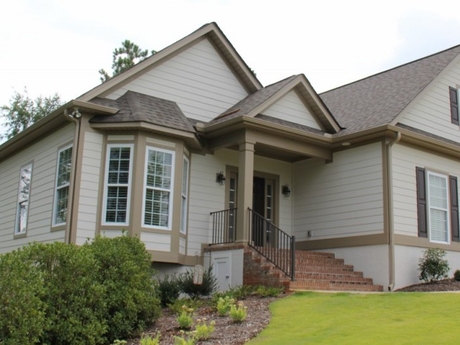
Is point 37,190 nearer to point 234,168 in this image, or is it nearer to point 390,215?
point 234,168

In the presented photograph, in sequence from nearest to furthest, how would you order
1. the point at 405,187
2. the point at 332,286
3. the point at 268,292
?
the point at 268,292 < the point at 332,286 < the point at 405,187

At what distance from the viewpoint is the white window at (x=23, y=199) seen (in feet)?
53.9

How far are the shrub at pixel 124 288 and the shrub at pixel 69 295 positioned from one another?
0.74 feet

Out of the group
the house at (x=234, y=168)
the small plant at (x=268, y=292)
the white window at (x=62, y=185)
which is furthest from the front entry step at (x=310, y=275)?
the white window at (x=62, y=185)

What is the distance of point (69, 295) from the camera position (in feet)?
31.3

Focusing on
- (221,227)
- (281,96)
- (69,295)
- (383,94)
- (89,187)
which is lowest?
(69,295)

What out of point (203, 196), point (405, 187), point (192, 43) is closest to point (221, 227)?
point (203, 196)

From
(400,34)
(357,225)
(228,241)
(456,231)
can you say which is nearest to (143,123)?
(228,241)

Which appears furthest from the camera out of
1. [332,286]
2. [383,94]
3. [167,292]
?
[383,94]

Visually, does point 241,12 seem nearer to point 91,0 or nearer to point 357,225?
point 91,0

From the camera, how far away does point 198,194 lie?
15.5 m

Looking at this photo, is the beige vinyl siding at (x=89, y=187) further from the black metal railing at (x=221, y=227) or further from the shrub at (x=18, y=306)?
the shrub at (x=18, y=306)

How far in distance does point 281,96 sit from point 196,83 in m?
2.23

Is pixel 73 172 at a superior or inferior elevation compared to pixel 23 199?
superior
